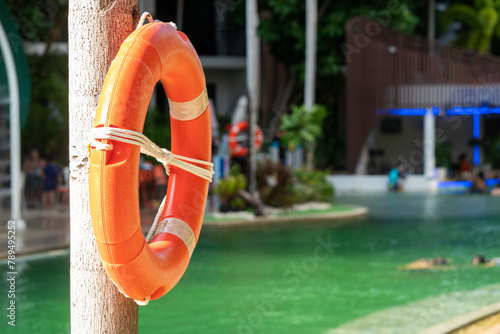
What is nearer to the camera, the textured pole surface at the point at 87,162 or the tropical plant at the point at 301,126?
the textured pole surface at the point at 87,162

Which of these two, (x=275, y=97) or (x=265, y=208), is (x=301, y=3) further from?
(x=265, y=208)

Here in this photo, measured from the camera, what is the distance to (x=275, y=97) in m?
27.7

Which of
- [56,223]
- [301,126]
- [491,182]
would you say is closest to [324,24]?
[491,182]

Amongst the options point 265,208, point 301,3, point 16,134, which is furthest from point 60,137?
point 301,3

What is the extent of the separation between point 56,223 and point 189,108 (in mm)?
11589

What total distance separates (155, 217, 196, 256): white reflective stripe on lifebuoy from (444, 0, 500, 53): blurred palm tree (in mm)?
26950

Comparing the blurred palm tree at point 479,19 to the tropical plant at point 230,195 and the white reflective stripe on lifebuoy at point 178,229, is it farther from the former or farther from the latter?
the white reflective stripe on lifebuoy at point 178,229

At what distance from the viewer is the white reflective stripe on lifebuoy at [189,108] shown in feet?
10.9

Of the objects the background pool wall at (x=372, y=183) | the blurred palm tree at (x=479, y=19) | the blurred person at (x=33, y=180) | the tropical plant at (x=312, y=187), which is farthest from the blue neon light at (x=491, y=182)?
the blurred person at (x=33, y=180)

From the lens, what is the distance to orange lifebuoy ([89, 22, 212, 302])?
105 inches

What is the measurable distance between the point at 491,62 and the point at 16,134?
1697cm

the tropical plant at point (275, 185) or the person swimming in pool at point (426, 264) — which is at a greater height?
the tropical plant at point (275, 185)

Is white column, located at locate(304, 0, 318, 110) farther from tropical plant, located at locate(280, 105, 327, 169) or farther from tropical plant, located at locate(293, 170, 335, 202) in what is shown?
tropical plant, located at locate(280, 105, 327, 169)

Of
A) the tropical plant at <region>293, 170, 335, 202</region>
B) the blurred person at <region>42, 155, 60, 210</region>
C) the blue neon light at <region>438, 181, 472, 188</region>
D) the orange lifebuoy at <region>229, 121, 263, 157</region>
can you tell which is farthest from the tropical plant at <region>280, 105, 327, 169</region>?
the blue neon light at <region>438, 181, 472, 188</region>
